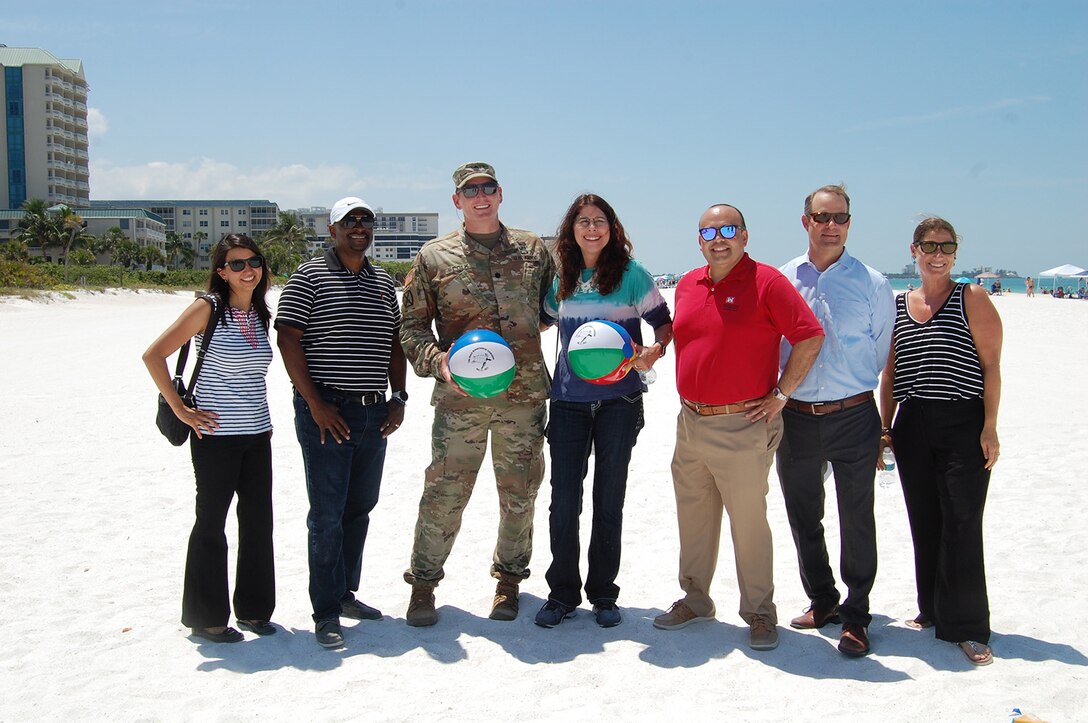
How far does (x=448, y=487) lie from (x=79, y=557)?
10.5ft

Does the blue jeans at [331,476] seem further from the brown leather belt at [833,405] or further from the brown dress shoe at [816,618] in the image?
the brown dress shoe at [816,618]

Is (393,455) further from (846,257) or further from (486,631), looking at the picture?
(846,257)

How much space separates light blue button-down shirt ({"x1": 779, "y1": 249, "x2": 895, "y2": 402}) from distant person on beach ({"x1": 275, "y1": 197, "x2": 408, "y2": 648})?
2418 millimetres

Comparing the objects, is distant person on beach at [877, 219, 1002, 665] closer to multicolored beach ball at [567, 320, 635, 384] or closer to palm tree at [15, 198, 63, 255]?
multicolored beach ball at [567, 320, 635, 384]

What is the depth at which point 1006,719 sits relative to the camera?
3961 millimetres

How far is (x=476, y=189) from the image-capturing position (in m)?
5.18

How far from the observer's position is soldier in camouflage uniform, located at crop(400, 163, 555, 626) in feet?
17.1

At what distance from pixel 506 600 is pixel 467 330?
170 centimetres

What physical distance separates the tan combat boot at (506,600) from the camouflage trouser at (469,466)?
0.30m

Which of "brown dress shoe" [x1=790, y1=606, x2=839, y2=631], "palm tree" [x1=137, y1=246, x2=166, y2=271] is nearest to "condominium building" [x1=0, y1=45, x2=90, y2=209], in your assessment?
"palm tree" [x1=137, y1=246, x2=166, y2=271]

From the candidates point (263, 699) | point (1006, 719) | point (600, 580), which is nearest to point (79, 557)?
point (263, 699)

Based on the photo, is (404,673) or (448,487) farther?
(448,487)

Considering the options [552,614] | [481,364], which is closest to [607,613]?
[552,614]

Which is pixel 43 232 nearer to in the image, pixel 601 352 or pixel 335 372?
pixel 335 372
